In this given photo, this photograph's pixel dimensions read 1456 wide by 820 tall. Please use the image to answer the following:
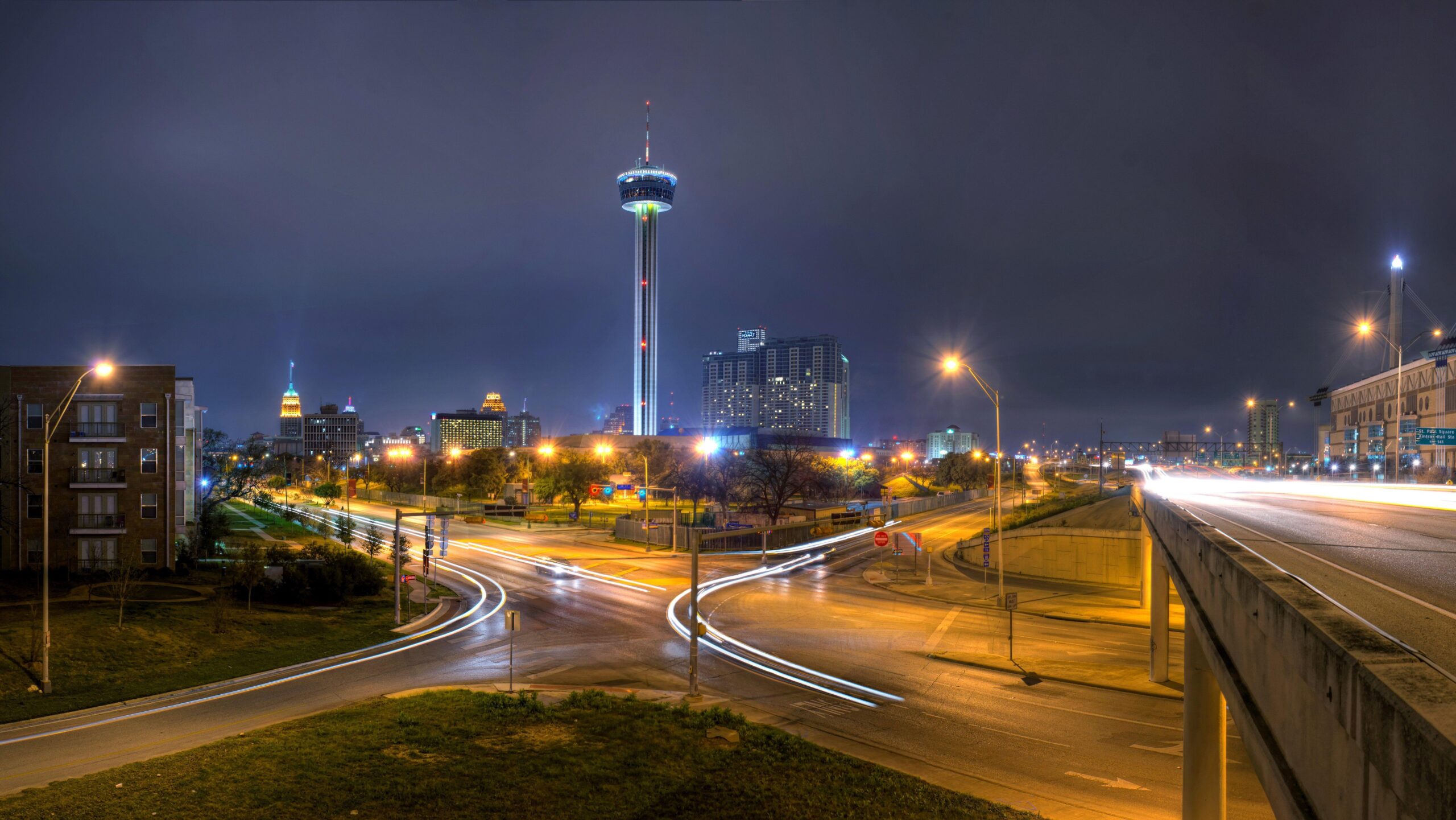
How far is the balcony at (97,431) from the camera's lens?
3828 centimetres

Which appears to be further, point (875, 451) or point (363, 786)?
point (875, 451)

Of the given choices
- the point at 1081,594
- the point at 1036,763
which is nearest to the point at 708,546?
the point at 1081,594

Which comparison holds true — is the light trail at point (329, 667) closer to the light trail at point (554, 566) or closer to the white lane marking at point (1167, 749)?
the light trail at point (554, 566)

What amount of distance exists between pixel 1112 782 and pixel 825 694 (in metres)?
8.22

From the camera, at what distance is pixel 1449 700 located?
2.96 m

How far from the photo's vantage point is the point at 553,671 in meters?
24.8

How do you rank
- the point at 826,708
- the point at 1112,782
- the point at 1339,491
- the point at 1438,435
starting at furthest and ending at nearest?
the point at 1438,435 → the point at 1339,491 → the point at 826,708 → the point at 1112,782

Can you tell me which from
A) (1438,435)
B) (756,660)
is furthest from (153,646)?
(1438,435)

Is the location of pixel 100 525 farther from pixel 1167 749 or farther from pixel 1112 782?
pixel 1167 749

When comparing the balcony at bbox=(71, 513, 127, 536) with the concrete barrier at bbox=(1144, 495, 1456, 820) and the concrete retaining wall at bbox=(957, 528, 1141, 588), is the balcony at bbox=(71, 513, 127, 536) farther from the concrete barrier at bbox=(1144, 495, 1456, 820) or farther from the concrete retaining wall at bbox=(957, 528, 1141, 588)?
the concrete barrier at bbox=(1144, 495, 1456, 820)

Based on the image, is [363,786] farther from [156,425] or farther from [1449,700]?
[156,425]

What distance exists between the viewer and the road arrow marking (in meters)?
15.2

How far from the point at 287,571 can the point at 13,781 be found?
851 inches

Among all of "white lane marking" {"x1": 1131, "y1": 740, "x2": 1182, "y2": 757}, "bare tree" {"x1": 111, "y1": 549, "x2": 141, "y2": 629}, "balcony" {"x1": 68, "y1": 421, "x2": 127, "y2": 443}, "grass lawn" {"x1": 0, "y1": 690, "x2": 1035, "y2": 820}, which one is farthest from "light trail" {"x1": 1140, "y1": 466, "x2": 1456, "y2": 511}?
"balcony" {"x1": 68, "y1": 421, "x2": 127, "y2": 443}
